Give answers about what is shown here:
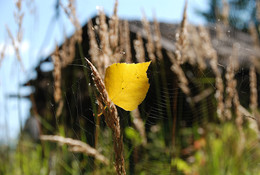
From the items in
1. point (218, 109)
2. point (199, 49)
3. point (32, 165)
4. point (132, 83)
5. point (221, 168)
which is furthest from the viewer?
point (32, 165)

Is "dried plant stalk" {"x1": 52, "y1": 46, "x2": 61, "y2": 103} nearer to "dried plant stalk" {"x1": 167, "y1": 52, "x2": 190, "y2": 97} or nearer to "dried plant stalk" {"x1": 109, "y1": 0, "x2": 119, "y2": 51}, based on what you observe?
"dried plant stalk" {"x1": 109, "y1": 0, "x2": 119, "y2": 51}

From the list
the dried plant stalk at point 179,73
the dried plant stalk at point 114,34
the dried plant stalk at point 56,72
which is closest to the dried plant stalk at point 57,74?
the dried plant stalk at point 56,72

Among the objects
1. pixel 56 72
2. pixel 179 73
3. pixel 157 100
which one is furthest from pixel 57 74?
pixel 157 100

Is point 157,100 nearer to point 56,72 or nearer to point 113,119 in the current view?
point 113,119

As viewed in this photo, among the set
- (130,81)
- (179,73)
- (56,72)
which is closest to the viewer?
(130,81)

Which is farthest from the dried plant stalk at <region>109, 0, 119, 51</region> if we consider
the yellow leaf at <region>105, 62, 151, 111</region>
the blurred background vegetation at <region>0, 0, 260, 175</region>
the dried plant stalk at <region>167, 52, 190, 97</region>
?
the yellow leaf at <region>105, 62, 151, 111</region>

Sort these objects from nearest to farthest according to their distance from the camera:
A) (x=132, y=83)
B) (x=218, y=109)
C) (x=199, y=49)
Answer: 1. (x=132, y=83)
2. (x=218, y=109)
3. (x=199, y=49)

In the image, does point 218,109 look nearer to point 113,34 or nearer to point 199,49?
point 199,49

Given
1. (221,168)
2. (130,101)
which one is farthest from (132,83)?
(221,168)

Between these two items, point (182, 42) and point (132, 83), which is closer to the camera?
point (132, 83)
